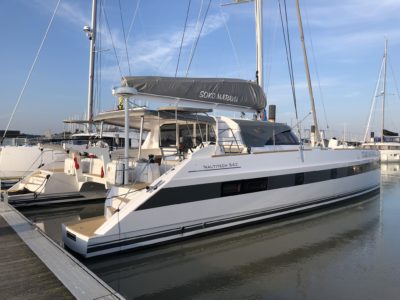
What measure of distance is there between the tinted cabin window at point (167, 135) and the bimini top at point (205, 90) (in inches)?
78.7

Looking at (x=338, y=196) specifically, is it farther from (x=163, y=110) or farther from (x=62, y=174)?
(x=62, y=174)

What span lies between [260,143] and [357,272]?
3.78 meters

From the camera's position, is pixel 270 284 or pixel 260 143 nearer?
pixel 270 284

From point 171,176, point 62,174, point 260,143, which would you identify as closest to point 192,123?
point 260,143

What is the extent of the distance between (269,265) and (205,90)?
367cm

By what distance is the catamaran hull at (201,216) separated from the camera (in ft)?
17.4

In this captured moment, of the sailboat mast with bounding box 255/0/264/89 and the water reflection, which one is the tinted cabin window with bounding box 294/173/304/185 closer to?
the water reflection

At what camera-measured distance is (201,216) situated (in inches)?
242

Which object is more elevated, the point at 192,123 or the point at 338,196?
the point at 192,123

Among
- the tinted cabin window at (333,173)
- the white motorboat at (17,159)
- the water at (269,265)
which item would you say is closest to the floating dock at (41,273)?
the water at (269,265)

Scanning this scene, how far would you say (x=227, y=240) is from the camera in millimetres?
6352

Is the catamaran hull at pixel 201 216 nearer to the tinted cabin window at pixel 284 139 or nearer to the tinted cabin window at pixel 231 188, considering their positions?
the tinted cabin window at pixel 231 188

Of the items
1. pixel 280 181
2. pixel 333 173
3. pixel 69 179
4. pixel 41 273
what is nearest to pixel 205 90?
pixel 280 181

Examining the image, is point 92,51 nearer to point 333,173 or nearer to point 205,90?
point 205,90
